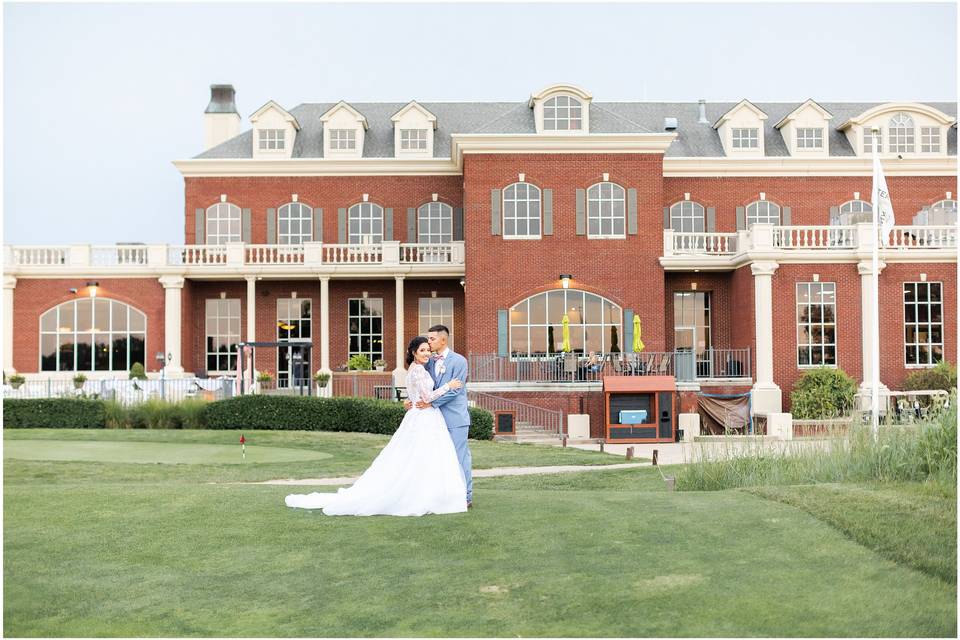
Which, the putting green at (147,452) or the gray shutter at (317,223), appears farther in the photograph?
the gray shutter at (317,223)

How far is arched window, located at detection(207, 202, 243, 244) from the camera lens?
118 feet

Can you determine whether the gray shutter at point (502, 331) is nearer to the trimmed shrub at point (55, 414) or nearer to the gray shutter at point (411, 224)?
the gray shutter at point (411, 224)

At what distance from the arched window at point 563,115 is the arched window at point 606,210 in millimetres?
2041

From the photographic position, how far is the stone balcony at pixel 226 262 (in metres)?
33.3

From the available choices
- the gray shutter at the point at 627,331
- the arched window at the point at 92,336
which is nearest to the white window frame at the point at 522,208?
the gray shutter at the point at 627,331

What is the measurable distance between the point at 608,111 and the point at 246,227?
13.4 meters

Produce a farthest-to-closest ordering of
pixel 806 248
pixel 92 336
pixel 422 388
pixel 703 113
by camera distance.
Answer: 1. pixel 703 113
2. pixel 92 336
3. pixel 806 248
4. pixel 422 388

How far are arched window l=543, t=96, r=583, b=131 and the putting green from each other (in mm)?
14539

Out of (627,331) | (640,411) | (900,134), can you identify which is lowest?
(640,411)

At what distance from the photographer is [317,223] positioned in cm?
3609

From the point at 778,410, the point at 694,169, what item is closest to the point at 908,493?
the point at 778,410

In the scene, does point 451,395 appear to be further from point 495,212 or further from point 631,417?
point 495,212

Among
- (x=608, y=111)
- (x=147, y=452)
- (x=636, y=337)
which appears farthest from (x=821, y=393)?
(x=147, y=452)

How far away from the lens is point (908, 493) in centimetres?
941
